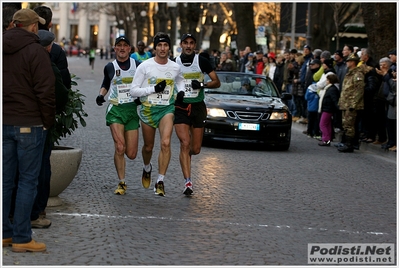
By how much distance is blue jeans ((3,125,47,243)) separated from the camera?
7785mm

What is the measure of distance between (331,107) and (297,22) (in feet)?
72.5

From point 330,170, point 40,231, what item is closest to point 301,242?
point 40,231

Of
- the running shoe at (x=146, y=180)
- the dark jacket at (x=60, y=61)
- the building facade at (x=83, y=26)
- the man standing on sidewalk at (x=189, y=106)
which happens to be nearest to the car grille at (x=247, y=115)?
the man standing on sidewalk at (x=189, y=106)

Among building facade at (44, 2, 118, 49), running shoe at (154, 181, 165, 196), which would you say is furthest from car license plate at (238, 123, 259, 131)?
building facade at (44, 2, 118, 49)

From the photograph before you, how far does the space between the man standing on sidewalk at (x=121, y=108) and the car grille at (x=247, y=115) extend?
6727 millimetres

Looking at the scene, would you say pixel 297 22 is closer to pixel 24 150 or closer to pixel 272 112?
pixel 272 112

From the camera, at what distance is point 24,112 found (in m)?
7.75

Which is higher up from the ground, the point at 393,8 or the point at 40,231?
the point at 393,8

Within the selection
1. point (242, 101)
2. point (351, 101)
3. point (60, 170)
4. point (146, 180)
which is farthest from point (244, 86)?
point (60, 170)

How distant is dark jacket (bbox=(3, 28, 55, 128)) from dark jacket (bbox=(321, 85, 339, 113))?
12546 mm

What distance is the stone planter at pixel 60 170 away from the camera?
10242mm

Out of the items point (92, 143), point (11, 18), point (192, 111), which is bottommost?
point (92, 143)

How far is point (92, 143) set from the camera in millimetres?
17609

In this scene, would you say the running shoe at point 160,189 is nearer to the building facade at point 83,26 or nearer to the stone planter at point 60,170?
the stone planter at point 60,170
